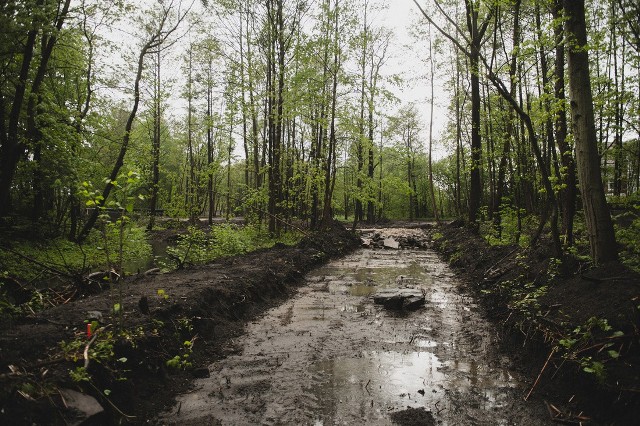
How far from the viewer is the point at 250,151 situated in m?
27.4

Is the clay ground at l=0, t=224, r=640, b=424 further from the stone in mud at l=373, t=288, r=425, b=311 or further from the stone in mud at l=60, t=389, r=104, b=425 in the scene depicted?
the stone in mud at l=373, t=288, r=425, b=311

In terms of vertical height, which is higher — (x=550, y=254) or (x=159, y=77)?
(x=159, y=77)

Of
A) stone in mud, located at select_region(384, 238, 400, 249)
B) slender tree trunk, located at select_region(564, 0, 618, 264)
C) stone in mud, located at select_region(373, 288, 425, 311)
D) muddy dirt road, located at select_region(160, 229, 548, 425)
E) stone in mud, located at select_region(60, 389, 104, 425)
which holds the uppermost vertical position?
slender tree trunk, located at select_region(564, 0, 618, 264)

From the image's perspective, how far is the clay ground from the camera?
3.09 m

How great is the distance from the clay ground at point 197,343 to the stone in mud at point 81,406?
4cm

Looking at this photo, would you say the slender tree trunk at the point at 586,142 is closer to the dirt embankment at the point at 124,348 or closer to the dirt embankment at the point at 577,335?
the dirt embankment at the point at 577,335

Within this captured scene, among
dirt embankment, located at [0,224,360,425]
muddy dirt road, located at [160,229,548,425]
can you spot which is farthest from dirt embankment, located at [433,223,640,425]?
dirt embankment, located at [0,224,360,425]

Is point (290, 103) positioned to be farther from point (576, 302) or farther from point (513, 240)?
point (576, 302)

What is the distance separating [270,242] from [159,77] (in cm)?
1850

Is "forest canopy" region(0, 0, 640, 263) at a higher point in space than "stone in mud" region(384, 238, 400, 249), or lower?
higher

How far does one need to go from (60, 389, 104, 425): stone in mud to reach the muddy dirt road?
30.0 inches

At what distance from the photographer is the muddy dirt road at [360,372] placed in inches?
145

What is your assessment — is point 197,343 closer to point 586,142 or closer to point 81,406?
point 81,406

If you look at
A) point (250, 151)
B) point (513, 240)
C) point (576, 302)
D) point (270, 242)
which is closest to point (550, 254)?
point (576, 302)
